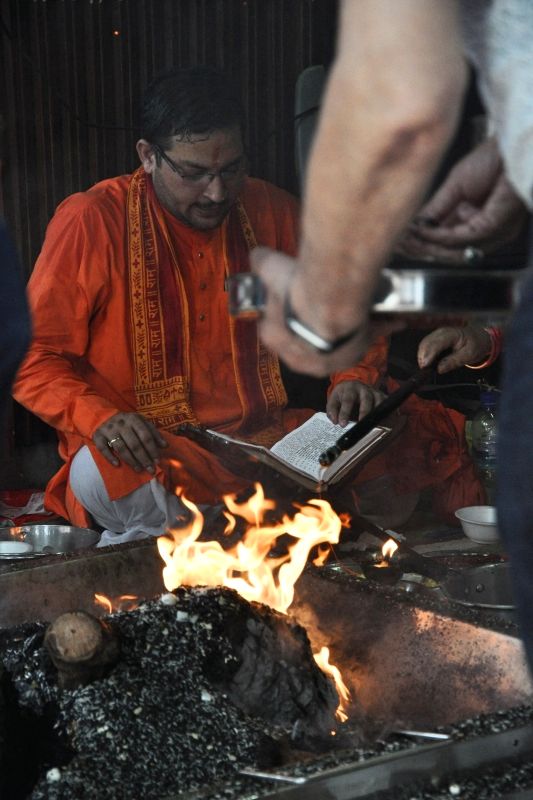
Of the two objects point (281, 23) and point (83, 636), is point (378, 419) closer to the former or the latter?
point (83, 636)

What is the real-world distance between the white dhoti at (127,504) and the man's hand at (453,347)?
1180 millimetres

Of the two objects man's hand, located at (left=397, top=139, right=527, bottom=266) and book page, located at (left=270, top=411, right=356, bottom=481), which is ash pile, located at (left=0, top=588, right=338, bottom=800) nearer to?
man's hand, located at (left=397, top=139, right=527, bottom=266)

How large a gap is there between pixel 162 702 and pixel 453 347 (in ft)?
7.92

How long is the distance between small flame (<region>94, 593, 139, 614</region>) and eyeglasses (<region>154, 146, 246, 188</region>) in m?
2.14

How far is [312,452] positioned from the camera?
13.2ft

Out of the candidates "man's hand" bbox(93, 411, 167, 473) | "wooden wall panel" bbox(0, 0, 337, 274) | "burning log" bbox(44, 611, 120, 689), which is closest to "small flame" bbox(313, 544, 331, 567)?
"burning log" bbox(44, 611, 120, 689)

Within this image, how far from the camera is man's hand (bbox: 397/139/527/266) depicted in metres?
1.26

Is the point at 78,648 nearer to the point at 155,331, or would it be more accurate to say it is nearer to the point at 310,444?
the point at 310,444

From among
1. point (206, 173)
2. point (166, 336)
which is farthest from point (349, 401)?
point (206, 173)

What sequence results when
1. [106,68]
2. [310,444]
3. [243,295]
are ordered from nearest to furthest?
[243,295] < [310,444] < [106,68]

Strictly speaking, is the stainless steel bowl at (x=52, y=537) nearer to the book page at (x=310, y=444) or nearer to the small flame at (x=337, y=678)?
the book page at (x=310, y=444)

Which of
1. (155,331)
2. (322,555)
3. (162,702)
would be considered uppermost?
(162,702)

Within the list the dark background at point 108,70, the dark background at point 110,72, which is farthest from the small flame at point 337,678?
the dark background at point 108,70

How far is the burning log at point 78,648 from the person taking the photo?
2164mm
